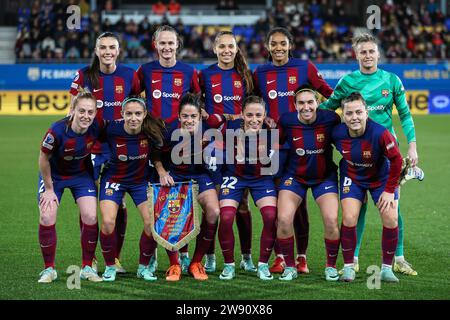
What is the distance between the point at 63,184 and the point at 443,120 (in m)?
15.8

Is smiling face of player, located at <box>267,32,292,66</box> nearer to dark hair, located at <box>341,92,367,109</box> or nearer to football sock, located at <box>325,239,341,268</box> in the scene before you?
dark hair, located at <box>341,92,367,109</box>

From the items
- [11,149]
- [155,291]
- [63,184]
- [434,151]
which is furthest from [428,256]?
[11,149]

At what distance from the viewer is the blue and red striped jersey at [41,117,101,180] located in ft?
21.1

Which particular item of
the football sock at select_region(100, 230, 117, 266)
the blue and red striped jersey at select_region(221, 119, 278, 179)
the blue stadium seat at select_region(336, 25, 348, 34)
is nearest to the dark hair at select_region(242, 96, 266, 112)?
the blue and red striped jersey at select_region(221, 119, 278, 179)

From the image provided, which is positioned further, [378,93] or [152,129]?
[378,93]

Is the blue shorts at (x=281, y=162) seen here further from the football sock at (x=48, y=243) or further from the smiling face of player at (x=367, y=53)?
the football sock at (x=48, y=243)

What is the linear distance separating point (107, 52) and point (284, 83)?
1449mm

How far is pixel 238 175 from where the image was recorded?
6.84m

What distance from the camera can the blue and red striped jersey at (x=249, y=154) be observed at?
6805 millimetres

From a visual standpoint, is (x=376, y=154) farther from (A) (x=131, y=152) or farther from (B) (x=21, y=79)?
(B) (x=21, y=79)

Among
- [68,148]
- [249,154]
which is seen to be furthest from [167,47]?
[68,148]

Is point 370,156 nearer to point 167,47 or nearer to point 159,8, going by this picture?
point 167,47

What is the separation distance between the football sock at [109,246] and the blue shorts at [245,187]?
88 cm

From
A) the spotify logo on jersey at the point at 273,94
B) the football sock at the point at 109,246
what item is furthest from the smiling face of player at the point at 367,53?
the football sock at the point at 109,246
